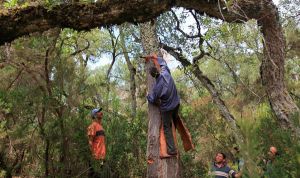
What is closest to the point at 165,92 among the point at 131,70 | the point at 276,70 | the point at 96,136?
the point at 96,136

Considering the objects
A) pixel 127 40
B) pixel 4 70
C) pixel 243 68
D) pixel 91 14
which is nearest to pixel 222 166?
pixel 91 14

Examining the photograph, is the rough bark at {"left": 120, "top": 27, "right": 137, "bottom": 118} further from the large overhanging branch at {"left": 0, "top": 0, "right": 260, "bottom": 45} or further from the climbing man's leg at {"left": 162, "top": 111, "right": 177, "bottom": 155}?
the large overhanging branch at {"left": 0, "top": 0, "right": 260, "bottom": 45}

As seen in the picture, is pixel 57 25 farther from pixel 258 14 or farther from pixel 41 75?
pixel 258 14

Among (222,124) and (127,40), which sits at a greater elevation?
(127,40)

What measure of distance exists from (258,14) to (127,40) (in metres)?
14.2

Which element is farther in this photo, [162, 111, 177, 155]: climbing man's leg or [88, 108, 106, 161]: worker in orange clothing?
[88, 108, 106, 161]: worker in orange clothing

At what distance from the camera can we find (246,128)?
141 cm

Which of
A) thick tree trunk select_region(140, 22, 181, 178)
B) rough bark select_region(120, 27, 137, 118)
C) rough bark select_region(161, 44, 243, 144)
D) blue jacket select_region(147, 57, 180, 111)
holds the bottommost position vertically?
thick tree trunk select_region(140, 22, 181, 178)

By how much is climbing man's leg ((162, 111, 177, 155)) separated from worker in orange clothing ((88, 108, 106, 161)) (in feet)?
7.65

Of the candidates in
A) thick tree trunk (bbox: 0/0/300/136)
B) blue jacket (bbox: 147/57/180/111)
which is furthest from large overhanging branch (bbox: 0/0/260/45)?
blue jacket (bbox: 147/57/180/111)

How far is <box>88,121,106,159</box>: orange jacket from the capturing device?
8.69 metres

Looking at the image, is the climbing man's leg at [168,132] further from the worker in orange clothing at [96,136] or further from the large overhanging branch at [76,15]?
the worker in orange clothing at [96,136]

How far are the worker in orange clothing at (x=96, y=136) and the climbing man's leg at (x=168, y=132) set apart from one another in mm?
2332

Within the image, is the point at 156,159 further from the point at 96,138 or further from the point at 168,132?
the point at 96,138
